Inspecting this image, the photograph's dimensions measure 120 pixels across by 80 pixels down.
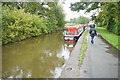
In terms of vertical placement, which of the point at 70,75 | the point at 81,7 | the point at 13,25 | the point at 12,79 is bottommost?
the point at 12,79

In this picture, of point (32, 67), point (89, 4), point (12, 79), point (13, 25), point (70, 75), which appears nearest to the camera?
point (70, 75)

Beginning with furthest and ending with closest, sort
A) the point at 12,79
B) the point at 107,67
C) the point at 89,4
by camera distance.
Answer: the point at 89,4, the point at 12,79, the point at 107,67

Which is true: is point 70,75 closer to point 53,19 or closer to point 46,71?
point 46,71

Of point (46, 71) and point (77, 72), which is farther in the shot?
point (46, 71)

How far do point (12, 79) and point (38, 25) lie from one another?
16.6 metres

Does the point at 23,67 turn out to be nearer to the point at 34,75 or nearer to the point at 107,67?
the point at 34,75

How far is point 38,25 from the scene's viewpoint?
73.3 feet

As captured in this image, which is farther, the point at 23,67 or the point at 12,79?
the point at 23,67

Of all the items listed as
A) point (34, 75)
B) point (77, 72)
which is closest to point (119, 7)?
point (77, 72)

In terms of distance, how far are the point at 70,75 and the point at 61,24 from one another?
35.8m

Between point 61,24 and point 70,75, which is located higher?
point 61,24

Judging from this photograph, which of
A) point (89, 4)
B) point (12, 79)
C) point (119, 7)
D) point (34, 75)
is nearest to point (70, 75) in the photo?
point (34, 75)

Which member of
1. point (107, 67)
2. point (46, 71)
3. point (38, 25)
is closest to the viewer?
point (107, 67)

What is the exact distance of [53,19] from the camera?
3288 centimetres
